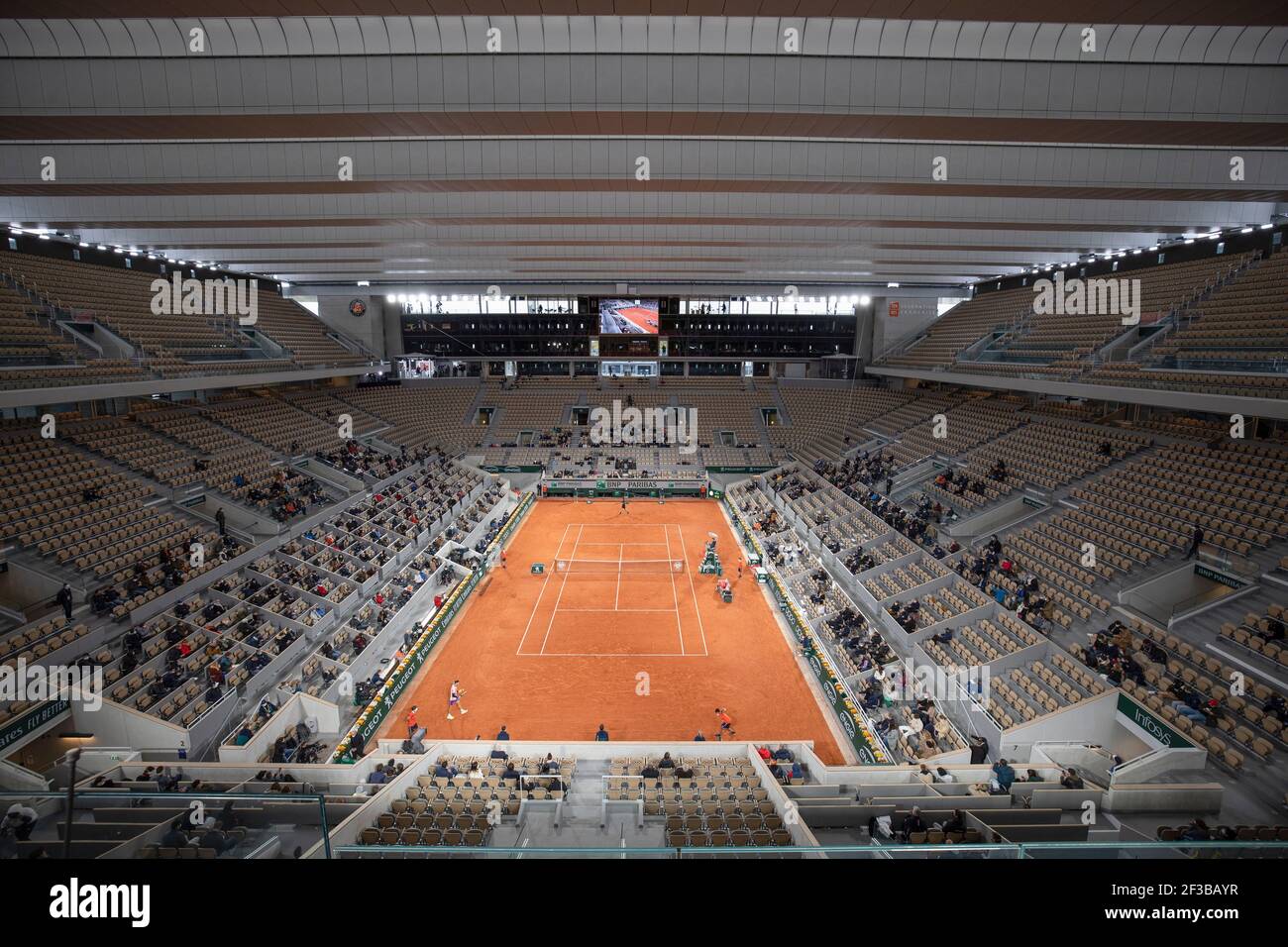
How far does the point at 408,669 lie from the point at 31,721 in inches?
311

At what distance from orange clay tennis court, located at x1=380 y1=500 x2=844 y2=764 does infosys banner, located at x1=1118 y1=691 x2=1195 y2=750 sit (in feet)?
21.2

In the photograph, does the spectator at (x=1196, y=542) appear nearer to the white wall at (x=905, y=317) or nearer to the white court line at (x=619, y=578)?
the white court line at (x=619, y=578)

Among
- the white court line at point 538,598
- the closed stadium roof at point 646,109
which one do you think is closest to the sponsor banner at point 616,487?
the white court line at point 538,598

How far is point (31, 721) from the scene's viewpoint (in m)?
12.1

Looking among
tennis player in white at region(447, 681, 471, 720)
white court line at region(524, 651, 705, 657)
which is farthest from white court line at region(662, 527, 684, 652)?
tennis player in white at region(447, 681, 471, 720)

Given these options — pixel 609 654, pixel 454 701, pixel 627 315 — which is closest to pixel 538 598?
pixel 609 654

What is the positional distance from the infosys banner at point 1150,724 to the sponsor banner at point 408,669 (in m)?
17.9

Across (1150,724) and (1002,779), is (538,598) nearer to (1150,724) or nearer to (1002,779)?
(1002,779)

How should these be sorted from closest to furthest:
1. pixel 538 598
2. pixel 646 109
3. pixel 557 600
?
pixel 646 109 → pixel 557 600 → pixel 538 598

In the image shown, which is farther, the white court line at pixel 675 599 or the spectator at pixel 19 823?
the white court line at pixel 675 599

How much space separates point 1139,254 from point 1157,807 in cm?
2995

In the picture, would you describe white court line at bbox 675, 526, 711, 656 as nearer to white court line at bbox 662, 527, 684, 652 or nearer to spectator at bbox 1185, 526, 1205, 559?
white court line at bbox 662, 527, 684, 652

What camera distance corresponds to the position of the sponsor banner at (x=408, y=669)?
1448 centimetres
